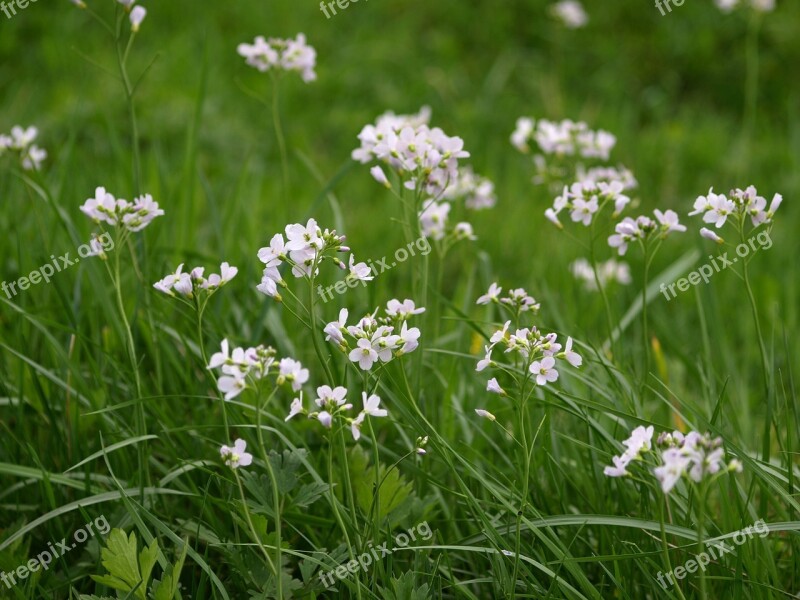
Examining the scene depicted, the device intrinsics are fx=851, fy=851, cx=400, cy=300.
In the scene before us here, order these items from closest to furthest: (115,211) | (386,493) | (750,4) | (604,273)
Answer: (386,493) → (115,211) → (604,273) → (750,4)

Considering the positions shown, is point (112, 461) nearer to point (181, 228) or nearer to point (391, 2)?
point (181, 228)

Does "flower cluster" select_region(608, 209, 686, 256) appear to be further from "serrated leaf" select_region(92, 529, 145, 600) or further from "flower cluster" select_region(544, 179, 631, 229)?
"serrated leaf" select_region(92, 529, 145, 600)

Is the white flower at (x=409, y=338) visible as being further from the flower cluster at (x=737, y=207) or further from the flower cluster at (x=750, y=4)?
the flower cluster at (x=750, y=4)

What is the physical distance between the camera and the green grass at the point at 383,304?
188cm

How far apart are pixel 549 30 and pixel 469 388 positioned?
4.23m

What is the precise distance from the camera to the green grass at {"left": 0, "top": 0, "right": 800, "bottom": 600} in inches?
73.9

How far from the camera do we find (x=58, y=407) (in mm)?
2365

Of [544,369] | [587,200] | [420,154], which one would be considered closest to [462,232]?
[587,200]

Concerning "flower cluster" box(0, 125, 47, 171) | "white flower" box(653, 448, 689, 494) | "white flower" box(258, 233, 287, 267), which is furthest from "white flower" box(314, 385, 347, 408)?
"flower cluster" box(0, 125, 47, 171)

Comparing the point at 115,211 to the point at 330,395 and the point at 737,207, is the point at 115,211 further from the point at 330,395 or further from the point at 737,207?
the point at 737,207

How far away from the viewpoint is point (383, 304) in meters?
2.79

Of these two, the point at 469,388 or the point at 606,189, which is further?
the point at 469,388

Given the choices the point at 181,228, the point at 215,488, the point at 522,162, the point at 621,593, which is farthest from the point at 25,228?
the point at 522,162

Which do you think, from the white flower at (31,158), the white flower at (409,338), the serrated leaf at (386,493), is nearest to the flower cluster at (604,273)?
the serrated leaf at (386,493)
